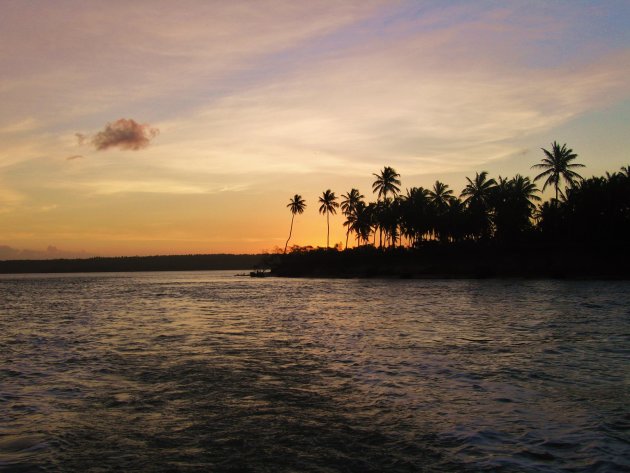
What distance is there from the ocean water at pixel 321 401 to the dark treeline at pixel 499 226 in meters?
67.2

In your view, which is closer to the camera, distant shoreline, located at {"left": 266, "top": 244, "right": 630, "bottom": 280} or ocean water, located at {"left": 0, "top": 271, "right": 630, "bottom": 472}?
ocean water, located at {"left": 0, "top": 271, "right": 630, "bottom": 472}

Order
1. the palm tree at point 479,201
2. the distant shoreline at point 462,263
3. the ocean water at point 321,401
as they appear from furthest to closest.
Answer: the palm tree at point 479,201
the distant shoreline at point 462,263
the ocean water at point 321,401

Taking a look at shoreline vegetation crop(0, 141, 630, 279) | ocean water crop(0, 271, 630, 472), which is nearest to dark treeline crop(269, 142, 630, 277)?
shoreline vegetation crop(0, 141, 630, 279)

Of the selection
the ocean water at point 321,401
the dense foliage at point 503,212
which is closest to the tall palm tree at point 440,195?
the dense foliage at point 503,212

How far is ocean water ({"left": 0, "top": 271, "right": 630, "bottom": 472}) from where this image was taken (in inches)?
284

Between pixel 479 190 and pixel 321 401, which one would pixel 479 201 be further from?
pixel 321 401

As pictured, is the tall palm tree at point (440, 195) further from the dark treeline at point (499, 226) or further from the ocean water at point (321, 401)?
the ocean water at point (321, 401)

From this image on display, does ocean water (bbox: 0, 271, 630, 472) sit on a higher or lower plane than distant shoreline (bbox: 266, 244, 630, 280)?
lower

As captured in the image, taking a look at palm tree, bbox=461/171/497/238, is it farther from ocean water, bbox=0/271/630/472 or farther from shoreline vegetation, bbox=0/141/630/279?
ocean water, bbox=0/271/630/472

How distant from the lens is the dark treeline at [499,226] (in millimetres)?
79250

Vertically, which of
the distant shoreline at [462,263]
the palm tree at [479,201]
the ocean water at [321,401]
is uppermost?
the palm tree at [479,201]

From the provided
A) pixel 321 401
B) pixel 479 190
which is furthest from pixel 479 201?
pixel 321 401

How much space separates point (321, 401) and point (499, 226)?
9409 centimetres

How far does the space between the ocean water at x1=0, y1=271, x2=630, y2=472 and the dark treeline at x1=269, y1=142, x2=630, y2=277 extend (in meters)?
67.2
